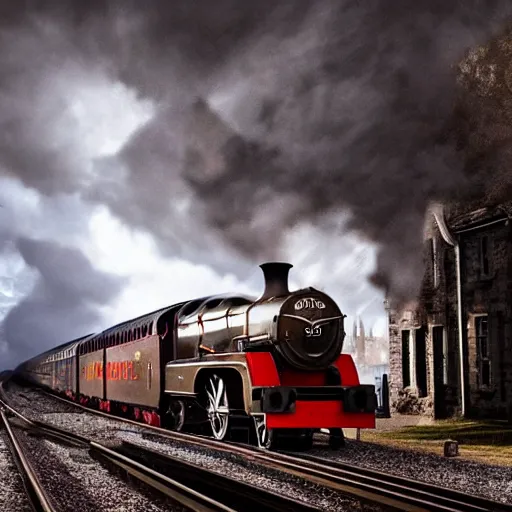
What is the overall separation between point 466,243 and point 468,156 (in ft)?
6.81

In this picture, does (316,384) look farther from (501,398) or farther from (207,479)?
(501,398)

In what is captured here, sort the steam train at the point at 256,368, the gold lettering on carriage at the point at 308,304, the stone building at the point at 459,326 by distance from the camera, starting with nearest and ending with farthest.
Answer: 1. the steam train at the point at 256,368
2. the gold lettering on carriage at the point at 308,304
3. the stone building at the point at 459,326

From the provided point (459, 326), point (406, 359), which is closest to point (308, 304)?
point (459, 326)

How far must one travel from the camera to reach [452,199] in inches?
693

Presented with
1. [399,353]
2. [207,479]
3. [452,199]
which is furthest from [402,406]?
[207,479]

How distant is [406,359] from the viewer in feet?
64.6

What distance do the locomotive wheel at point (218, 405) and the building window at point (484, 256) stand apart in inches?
305

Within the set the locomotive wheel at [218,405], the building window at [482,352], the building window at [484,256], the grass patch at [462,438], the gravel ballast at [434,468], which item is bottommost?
the grass patch at [462,438]

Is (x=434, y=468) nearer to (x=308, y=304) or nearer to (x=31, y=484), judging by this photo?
(x=308, y=304)

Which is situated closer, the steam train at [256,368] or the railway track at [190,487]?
the railway track at [190,487]

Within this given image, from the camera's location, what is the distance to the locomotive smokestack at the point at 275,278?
11604 millimetres

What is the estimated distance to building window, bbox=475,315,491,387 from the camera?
16719 mm

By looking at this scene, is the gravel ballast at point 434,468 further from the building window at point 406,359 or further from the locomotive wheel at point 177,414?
the building window at point 406,359

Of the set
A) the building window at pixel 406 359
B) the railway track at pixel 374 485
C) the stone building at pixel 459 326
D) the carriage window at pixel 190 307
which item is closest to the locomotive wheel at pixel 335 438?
the railway track at pixel 374 485
